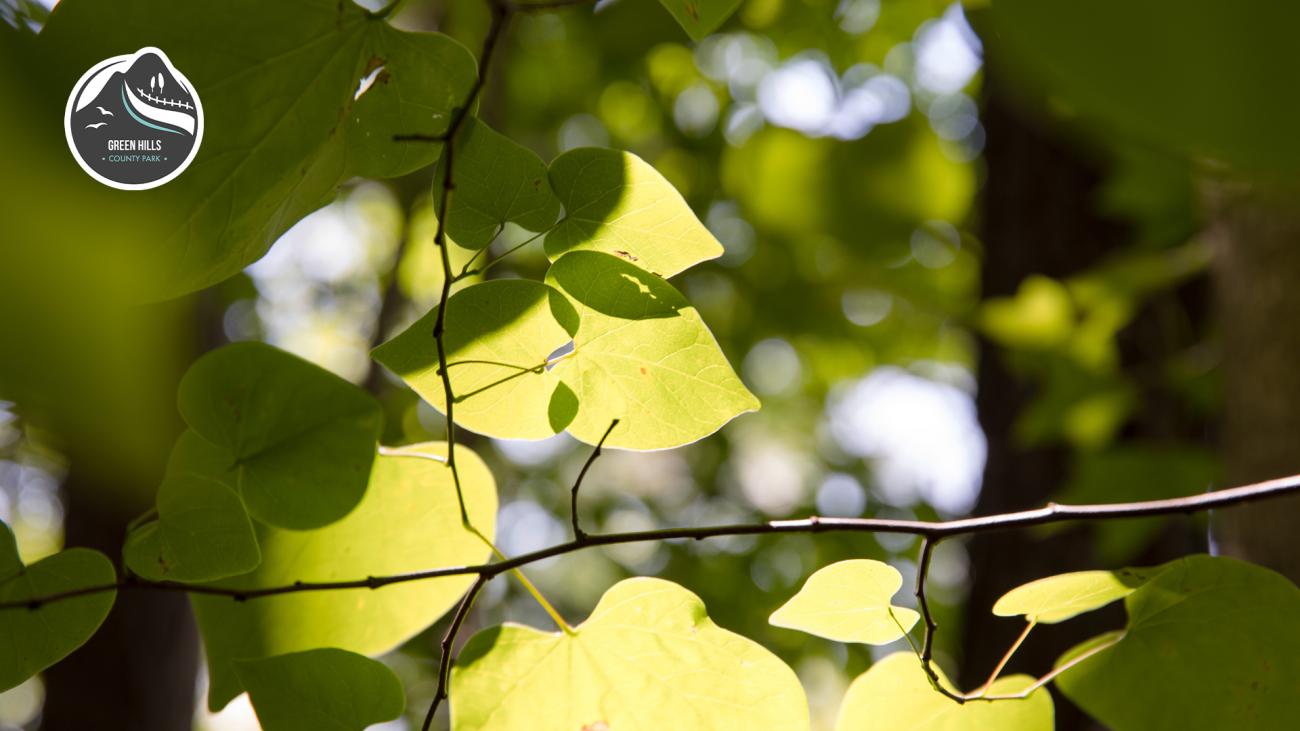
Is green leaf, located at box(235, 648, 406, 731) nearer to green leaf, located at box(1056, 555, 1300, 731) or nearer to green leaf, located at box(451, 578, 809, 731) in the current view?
green leaf, located at box(451, 578, 809, 731)

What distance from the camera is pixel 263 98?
0.29 metres

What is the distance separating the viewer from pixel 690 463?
2893 mm

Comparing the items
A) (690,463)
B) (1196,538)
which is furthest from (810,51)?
(690,463)

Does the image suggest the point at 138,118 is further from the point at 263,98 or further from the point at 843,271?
the point at 843,271

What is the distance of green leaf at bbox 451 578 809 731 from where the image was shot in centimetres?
33

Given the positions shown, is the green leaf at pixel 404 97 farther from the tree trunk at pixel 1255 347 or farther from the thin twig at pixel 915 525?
the tree trunk at pixel 1255 347

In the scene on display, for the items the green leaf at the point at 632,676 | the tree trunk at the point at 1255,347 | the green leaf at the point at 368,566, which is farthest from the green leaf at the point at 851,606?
the tree trunk at the point at 1255,347

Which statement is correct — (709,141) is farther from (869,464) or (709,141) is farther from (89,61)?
(89,61)

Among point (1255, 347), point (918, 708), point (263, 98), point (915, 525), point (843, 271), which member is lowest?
point (843, 271)

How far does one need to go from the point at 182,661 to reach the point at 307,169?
144 cm

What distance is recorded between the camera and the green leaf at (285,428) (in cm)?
36

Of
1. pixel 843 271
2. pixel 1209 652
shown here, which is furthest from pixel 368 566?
pixel 843 271

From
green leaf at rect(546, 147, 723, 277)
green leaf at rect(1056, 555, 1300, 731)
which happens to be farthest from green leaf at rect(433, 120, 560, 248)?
green leaf at rect(1056, 555, 1300, 731)

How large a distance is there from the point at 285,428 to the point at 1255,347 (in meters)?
1.03
